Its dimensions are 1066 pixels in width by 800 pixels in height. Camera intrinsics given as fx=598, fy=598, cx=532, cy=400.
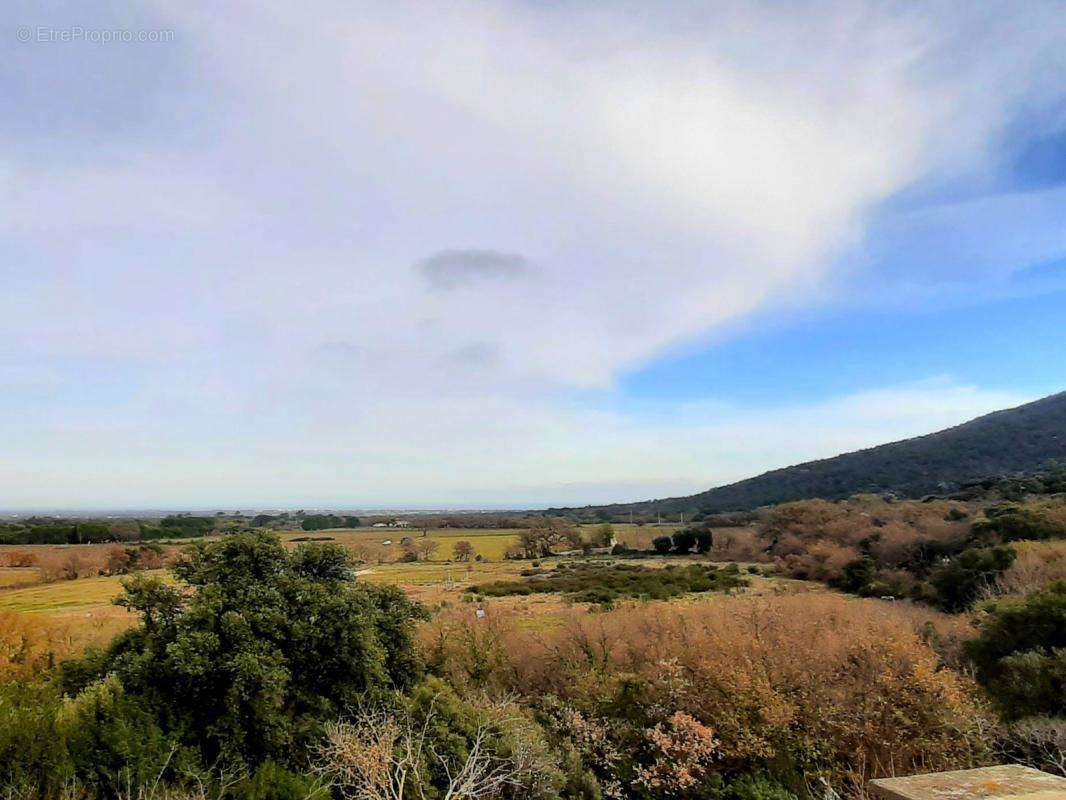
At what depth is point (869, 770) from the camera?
48.4 ft

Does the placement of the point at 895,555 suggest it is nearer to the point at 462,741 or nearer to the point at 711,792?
the point at 711,792

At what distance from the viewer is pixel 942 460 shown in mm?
88500

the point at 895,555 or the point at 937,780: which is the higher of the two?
the point at 937,780

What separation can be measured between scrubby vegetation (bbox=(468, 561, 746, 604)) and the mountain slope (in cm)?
4240

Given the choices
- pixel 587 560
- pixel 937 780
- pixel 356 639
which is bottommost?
pixel 587 560

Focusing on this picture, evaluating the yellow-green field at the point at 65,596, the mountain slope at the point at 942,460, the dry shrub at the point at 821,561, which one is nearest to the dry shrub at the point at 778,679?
the dry shrub at the point at 821,561

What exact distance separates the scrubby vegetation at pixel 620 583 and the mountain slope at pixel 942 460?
139 feet

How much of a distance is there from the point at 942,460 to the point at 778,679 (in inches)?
3518

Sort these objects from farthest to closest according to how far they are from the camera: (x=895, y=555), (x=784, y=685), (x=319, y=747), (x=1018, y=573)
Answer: (x=895, y=555) → (x=1018, y=573) → (x=784, y=685) → (x=319, y=747)

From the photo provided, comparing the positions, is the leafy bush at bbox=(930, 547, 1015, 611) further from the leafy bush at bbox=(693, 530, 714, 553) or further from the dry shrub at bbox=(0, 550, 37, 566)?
the dry shrub at bbox=(0, 550, 37, 566)

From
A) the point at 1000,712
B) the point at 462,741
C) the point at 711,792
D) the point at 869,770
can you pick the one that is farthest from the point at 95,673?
the point at 1000,712

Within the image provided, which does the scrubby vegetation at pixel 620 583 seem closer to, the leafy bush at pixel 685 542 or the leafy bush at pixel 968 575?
the leafy bush at pixel 685 542

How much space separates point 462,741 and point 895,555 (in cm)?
4887

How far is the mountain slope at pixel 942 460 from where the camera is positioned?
80312 mm
